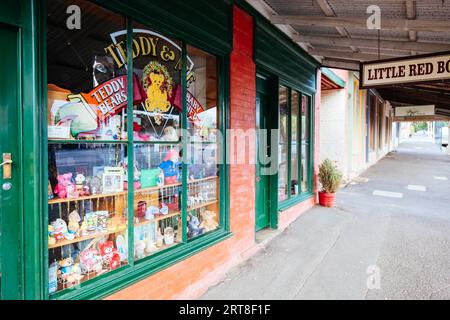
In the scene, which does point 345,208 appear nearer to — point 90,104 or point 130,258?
point 130,258

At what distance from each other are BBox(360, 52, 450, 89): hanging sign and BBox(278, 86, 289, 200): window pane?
58.1 inches

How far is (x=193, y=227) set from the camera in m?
3.52

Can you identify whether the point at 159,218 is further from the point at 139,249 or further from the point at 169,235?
the point at 139,249

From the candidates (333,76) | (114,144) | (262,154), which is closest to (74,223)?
(114,144)

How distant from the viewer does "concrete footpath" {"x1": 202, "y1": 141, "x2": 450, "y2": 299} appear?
3379mm

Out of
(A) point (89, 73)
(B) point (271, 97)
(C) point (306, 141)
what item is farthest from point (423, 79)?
(A) point (89, 73)

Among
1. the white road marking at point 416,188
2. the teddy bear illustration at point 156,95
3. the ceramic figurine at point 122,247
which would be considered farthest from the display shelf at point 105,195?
the white road marking at point 416,188

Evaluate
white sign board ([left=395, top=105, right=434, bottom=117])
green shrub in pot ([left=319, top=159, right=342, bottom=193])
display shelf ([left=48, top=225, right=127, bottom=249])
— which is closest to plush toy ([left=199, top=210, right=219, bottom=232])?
display shelf ([left=48, top=225, right=127, bottom=249])

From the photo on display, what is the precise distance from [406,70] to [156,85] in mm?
3630

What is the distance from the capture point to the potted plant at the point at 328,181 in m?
6.98

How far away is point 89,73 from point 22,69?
2.18 ft

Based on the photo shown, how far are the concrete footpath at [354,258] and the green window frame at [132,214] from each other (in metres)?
0.64

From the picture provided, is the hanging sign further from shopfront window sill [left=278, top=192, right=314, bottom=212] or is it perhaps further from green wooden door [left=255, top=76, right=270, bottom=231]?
shopfront window sill [left=278, top=192, right=314, bottom=212]

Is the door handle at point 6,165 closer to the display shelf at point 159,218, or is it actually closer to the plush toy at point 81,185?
the plush toy at point 81,185
